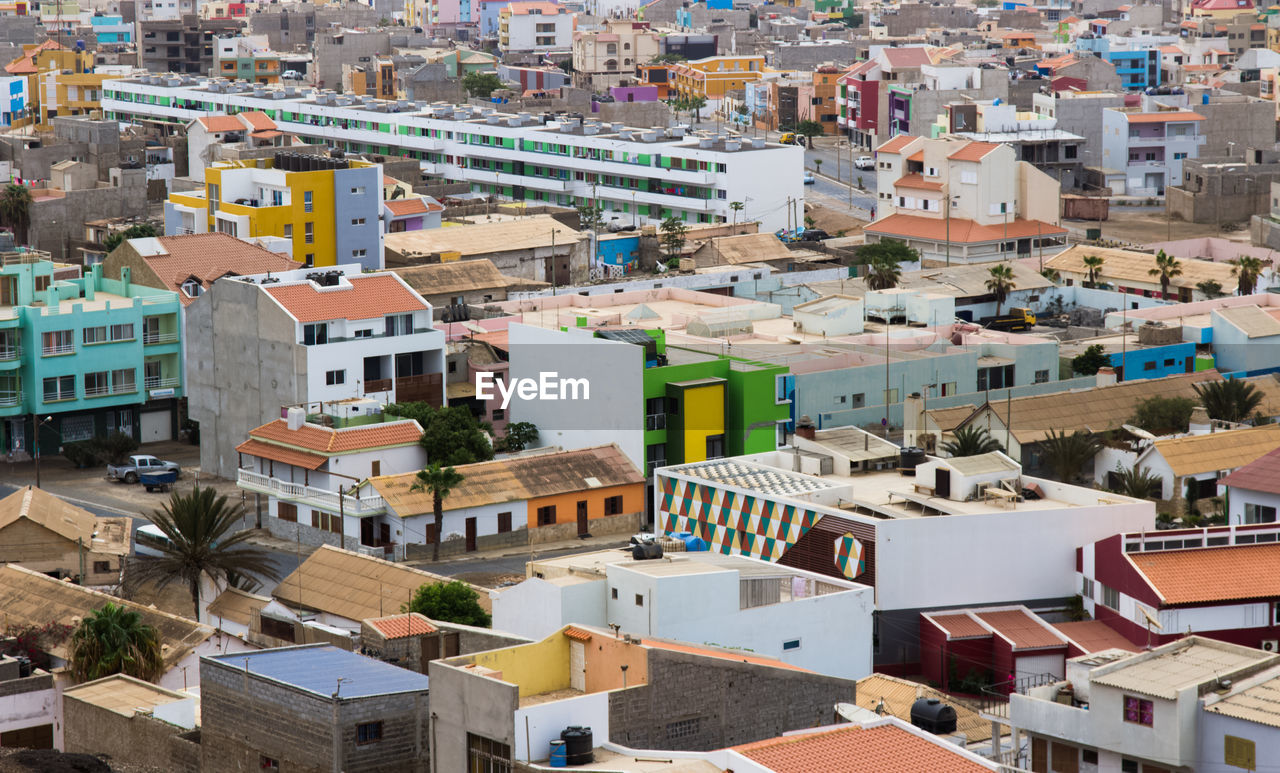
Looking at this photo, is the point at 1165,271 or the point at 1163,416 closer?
the point at 1163,416

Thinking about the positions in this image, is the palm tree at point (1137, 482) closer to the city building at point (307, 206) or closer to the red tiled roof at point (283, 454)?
the red tiled roof at point (283, 454)

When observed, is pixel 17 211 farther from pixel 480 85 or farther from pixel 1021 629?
pixel 480 85

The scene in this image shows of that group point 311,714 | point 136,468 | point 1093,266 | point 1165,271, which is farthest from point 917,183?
point 311,714

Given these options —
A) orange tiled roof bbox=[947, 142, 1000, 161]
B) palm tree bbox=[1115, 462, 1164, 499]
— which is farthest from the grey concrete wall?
orange tiled roof bbox=[947, 142, 1000, 161]

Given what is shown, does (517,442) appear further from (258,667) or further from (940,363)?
(258,667)

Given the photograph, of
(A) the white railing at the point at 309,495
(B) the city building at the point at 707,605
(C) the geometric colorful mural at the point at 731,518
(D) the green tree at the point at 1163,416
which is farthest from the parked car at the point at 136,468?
(D) the green tree at the point at 1163,416
